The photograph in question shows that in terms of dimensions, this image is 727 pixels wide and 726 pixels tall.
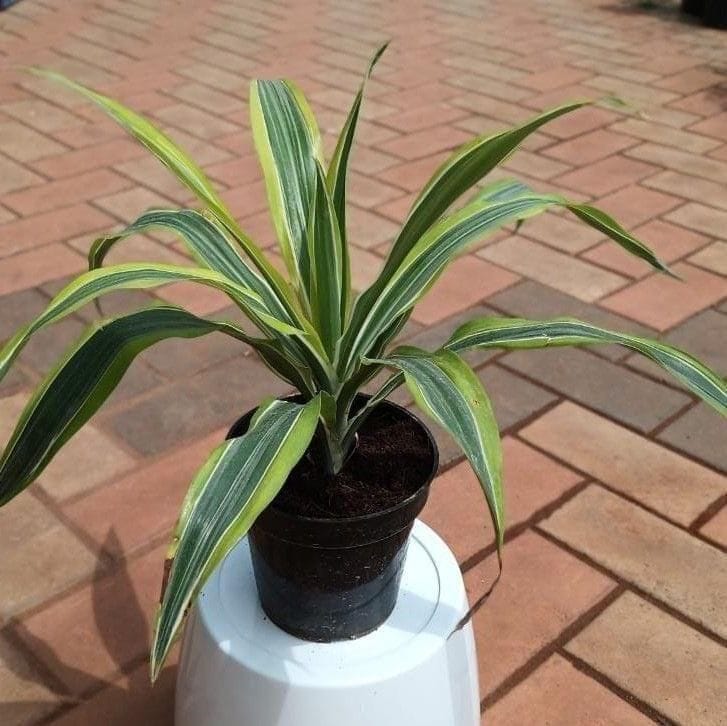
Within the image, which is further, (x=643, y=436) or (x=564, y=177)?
(x=564, y=177)

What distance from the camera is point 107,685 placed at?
1.50 metres

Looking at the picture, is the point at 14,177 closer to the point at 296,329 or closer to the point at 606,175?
the point at 606,175

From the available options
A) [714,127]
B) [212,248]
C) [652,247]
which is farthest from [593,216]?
[714,127]

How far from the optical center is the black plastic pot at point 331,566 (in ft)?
3.54

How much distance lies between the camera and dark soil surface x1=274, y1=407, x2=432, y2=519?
112cm

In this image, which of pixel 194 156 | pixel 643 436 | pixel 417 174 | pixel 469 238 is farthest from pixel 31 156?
pixel 469 238

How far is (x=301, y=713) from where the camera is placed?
1.14 meters

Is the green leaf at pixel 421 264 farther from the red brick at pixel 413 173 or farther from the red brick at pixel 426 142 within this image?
the red brick at pixel 426 142

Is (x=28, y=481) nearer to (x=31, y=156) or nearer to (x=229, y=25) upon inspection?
(x=31, y=156)

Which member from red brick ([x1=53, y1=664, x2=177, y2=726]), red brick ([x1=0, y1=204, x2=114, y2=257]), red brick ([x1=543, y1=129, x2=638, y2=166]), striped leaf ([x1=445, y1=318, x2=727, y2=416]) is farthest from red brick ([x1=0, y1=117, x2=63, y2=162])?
striped leaf ([x1=445, y1=318, x2=727, y2=416])

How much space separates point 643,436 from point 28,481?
1.41 m

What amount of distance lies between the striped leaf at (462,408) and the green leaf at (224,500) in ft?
0.36

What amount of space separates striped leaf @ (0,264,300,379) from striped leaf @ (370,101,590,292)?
0.24 metres

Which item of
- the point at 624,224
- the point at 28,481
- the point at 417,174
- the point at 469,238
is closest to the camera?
the point at 28,481
